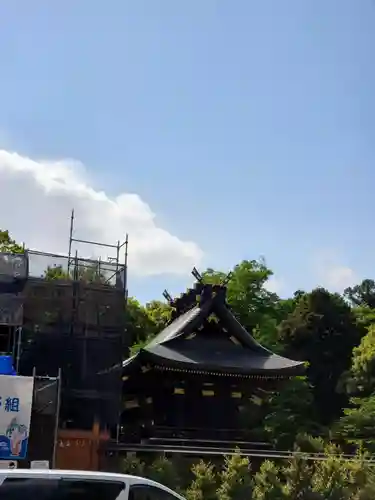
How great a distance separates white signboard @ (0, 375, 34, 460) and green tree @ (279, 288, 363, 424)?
3290cm

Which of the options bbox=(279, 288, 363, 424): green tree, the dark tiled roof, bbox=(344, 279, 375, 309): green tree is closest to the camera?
the dark tiled roof

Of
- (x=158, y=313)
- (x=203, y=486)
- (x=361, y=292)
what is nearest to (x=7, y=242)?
(x=158, y=313)

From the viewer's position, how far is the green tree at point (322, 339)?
50469 mm

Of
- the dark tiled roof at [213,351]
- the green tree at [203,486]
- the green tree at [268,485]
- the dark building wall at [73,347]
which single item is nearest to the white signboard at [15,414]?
Result: the dark building wall at [73,347]

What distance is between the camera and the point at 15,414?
19188 millimetres

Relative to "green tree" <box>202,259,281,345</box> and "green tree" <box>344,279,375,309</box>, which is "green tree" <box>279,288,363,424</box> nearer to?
"green tree" <box>202,259,281,345</box>

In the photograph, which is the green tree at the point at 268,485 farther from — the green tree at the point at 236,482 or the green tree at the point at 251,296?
the green tree at the point at 251,296

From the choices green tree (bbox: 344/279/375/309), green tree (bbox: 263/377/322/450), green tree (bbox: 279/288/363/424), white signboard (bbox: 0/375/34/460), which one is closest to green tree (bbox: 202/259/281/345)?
green tree (bbox: 279/288/363/424)

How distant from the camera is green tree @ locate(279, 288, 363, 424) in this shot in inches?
1987

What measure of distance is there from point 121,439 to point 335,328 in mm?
A: 27575

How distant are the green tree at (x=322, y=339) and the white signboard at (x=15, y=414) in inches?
1295

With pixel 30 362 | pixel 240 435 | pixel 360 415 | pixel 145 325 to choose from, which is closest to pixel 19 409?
pixel 30 362

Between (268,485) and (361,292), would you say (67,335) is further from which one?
(361,292)

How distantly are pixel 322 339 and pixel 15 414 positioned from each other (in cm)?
3561
